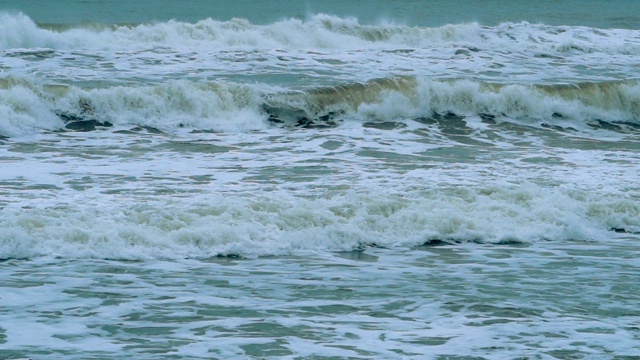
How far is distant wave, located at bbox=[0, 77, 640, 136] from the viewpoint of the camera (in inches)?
643

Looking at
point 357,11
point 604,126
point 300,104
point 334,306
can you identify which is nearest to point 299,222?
point 334,306

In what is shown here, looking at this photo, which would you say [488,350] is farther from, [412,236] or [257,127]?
[257,127]

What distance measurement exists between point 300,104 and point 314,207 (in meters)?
7.63

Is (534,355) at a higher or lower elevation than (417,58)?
lower

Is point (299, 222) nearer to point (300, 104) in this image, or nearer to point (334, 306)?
point (334, 306)

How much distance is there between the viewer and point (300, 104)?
17906 mm

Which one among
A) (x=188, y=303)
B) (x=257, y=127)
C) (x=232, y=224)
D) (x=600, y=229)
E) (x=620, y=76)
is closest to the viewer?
(x=188, y=303)

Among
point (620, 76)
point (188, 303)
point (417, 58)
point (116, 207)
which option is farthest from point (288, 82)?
point (188, 303)

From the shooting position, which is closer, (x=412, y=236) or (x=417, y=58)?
(x=412, y=236)

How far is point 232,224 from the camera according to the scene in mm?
9805

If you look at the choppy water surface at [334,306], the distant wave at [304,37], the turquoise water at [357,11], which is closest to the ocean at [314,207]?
the choppy water surface at [334,306]

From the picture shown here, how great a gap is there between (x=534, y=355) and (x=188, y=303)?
8.06 feet

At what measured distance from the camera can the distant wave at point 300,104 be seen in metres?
16.3

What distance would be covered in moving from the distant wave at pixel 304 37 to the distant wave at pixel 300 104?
734cm
